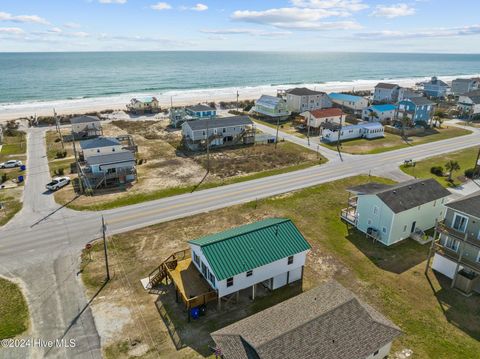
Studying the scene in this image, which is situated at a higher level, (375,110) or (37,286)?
(375,110)

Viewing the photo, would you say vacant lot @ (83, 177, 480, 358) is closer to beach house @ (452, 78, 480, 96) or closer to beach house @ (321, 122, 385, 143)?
beach house @ (321, 122, 385, 143)

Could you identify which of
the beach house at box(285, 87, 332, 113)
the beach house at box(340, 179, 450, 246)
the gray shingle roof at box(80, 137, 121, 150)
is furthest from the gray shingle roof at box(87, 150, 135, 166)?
the beach house at box(285, 87, 332, 113)

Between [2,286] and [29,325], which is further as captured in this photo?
[2,286]

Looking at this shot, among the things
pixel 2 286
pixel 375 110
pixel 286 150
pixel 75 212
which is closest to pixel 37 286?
pixel 2 286

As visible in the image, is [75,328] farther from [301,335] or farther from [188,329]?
[301,335]

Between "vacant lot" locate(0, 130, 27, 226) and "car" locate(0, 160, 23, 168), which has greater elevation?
"car" locate(0, 160, 23, 168)

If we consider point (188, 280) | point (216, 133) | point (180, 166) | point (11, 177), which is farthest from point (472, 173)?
point (11, 177)
